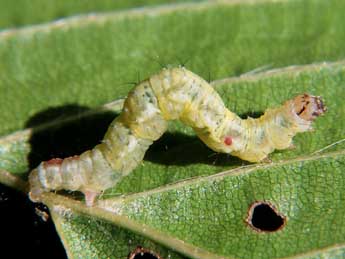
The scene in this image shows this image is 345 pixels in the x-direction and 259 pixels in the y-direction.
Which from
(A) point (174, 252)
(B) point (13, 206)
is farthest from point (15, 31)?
(A) point (174, 252)

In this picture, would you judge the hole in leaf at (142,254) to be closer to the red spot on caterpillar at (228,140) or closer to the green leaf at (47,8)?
the red spot on caterpillar at (228,140)

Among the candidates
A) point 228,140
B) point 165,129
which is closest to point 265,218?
point 228,140

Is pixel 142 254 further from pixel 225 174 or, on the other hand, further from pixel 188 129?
pixel 188 129

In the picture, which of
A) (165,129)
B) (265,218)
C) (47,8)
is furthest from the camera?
(47,8)

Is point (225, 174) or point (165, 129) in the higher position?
point (165, 129)

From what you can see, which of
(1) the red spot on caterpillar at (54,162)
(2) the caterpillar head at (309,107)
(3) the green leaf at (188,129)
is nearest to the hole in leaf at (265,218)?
(3) the green leaf at (188,129)

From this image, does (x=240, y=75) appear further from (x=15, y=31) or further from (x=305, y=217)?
(x=15, y=31)

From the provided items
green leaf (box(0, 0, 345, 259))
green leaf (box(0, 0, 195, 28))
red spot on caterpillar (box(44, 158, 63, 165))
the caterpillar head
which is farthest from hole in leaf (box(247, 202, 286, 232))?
green leaf (box(0, 0, 195, 28))
